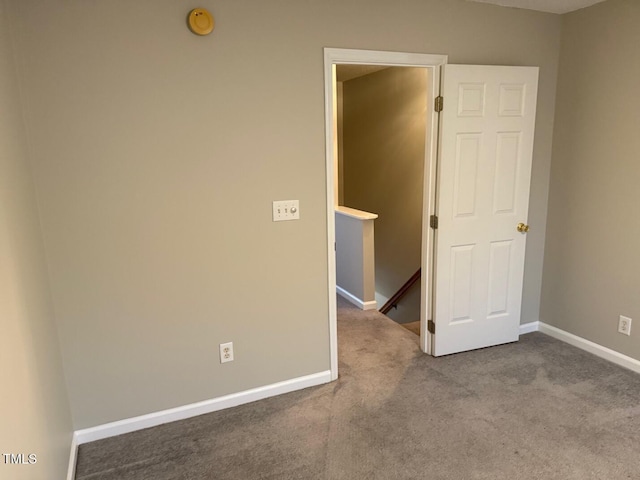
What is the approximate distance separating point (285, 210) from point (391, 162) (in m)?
2.79

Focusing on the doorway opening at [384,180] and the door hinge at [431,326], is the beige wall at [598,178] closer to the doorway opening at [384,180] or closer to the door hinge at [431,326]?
the door hinge at [431,326]

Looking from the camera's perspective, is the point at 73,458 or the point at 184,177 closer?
the point at 73,458

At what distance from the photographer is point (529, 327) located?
3.49m

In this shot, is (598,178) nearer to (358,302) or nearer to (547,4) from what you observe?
(547,4)

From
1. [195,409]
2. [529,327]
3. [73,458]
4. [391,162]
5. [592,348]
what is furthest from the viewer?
[391,162]

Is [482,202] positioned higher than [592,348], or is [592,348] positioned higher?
[482,202]

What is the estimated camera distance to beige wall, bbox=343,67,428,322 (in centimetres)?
456

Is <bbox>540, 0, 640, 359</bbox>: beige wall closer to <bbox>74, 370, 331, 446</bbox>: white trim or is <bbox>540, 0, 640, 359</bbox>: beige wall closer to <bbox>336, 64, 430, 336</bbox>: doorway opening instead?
<bbox>336, 64, 430, 336</bbox>: doorway opening

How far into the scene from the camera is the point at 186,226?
2.27 metres

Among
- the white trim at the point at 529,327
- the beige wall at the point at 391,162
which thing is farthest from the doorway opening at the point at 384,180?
the white trim at the point at 529,327

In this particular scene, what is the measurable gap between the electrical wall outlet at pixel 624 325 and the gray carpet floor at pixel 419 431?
250mm

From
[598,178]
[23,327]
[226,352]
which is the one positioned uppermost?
[598,178]

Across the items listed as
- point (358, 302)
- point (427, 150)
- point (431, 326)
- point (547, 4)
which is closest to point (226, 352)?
point (431, 326)

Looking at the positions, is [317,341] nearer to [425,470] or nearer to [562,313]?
[425,470]
